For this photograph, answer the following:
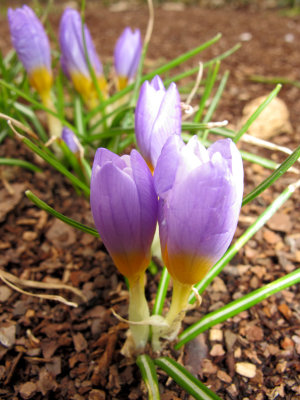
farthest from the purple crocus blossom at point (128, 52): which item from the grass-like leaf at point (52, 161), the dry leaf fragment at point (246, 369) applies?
the dry leaf fragment at point (246, 369)

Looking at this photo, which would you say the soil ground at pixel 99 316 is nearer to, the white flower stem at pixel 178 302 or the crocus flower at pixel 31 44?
the white flower stem at pixel 178 302

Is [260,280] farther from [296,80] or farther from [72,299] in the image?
[296,80]

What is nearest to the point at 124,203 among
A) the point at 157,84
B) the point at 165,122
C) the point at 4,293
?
the point at 165,122

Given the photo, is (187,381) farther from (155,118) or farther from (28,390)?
(155,118)

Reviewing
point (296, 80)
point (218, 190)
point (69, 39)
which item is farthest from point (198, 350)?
point (296, 80)

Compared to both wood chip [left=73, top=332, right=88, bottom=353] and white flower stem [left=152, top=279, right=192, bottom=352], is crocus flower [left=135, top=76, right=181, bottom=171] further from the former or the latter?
wood chip [left=73, top=332, right=88, bottom=353]
